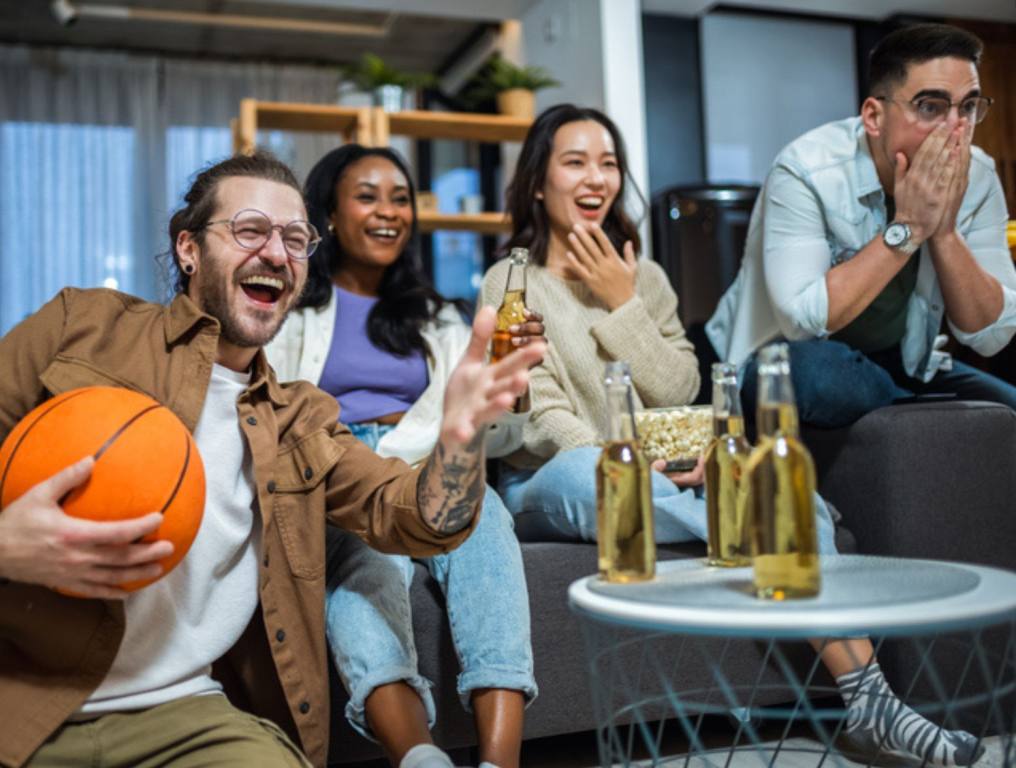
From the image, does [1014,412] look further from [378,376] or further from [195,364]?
[195,364]

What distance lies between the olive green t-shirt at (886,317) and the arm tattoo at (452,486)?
130cm

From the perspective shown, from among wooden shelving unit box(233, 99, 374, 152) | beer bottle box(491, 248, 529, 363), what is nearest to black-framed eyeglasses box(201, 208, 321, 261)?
beer bottle box(491, 248, 529, 363)

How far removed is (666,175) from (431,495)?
380 cm

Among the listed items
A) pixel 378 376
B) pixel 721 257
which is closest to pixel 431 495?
pixel 378 376

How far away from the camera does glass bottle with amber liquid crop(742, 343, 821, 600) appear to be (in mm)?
1007

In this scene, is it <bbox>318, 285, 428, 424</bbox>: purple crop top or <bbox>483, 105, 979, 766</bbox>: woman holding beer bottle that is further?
<bbox>318, 285, 428, 424</bbox>: purple crop top

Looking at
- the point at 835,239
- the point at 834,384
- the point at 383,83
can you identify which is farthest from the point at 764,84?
the point at 834,384

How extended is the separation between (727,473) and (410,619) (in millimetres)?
633

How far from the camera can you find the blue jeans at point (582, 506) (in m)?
2.01

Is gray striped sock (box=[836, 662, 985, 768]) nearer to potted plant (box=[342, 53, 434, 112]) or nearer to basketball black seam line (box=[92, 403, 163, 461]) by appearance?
basketball black seam line (box=[92, 403, 163, 461])

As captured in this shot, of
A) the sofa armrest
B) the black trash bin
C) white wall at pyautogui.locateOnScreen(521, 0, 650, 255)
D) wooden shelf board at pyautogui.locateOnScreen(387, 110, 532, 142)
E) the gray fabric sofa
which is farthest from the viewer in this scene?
wooden shelf board at pyautogui.locateOnScreen(387, 110, 532, 142)

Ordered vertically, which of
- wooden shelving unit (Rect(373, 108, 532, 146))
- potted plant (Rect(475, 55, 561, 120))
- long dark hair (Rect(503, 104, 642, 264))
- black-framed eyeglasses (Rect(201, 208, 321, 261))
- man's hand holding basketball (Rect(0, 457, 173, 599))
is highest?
potted plant (Rect(475, 55, 561, 120))

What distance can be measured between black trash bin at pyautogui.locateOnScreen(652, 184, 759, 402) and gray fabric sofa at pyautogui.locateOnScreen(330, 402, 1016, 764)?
84.2 inches

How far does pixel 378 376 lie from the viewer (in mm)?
2439
